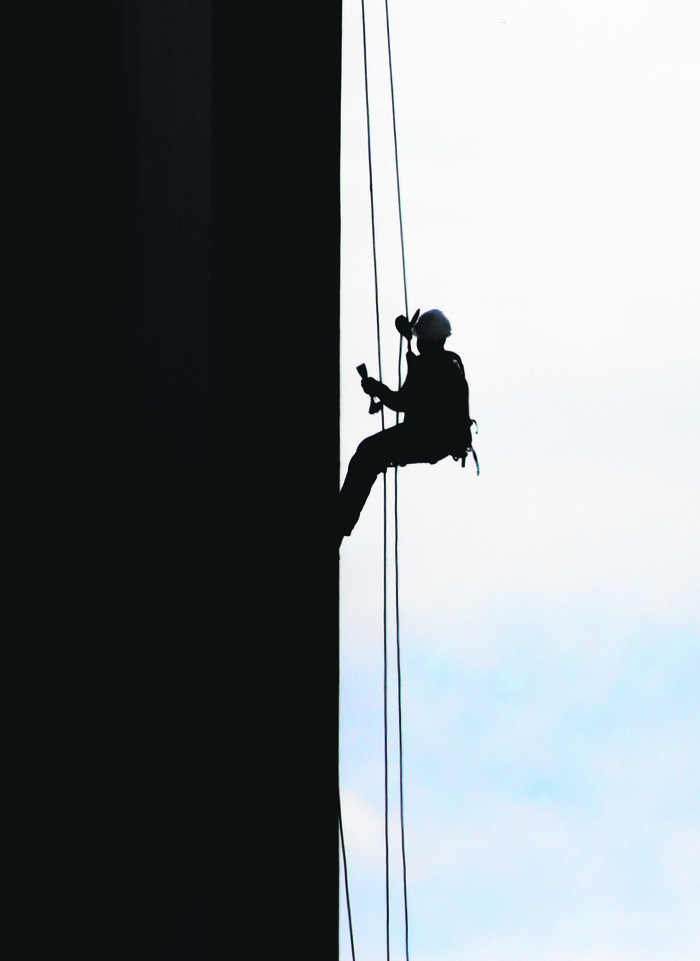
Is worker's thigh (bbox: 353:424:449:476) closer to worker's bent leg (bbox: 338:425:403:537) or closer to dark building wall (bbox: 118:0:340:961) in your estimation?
worker's bent leg (bbox: 338:425:403:537)

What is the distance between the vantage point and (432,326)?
1043 centimetres

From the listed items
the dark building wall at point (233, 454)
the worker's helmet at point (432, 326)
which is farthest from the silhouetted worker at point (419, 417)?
the dark building wall at point (233, 454)

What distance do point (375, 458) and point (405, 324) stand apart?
1.03 meters

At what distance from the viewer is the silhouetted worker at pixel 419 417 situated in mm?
10328

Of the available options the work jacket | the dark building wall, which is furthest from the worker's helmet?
the dark building wall

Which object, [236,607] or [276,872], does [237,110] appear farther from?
[276,872]

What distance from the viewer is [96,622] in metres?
5.29

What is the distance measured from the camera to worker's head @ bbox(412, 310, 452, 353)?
10438 millimetres

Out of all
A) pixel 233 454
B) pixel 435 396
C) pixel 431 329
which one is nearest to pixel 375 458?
pixel 435 396

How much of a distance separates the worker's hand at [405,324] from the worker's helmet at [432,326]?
0.05 metres

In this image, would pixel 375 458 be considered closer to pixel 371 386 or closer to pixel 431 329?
pixel 371 386

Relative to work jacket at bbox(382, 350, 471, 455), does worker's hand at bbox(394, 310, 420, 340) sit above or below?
above

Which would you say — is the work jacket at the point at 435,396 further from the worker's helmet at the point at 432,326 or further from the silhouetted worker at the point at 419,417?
the worker's helmet at the point at 432,326

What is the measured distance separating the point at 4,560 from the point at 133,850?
4.39 feet
